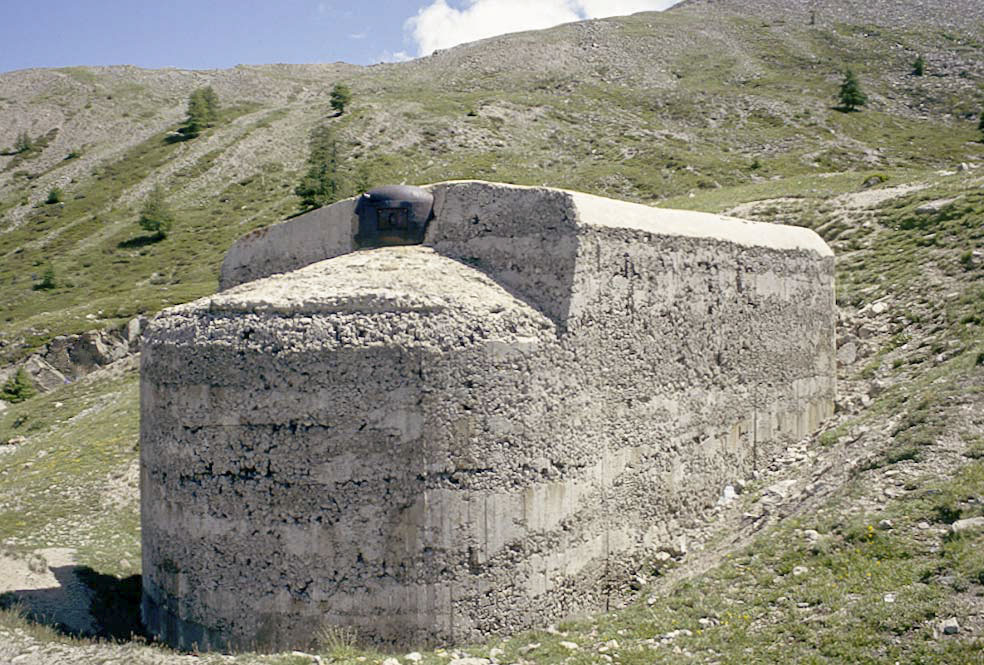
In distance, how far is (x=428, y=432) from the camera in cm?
934

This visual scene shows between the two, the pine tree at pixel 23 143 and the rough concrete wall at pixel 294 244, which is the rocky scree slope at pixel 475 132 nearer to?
the pine tree at pixel 23 143

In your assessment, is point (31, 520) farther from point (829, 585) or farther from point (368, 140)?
point (368, 140)

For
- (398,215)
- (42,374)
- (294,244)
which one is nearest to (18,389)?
(42,374)

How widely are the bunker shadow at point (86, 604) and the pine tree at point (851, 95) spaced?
68.0 metres

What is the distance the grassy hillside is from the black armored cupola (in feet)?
18.8

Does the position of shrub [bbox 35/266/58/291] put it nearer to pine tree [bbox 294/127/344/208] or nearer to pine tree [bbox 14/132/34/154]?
pine tree [bbox 294/127/344/208]

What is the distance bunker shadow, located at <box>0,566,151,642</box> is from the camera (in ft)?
36.3

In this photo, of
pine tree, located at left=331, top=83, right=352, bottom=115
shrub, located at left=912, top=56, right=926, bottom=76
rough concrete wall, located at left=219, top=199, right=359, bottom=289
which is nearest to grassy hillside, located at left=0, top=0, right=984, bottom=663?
shrub, located at left=912, top=56, right=926, bottom=76

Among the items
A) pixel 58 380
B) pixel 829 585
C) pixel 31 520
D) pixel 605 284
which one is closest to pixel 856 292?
pixel 605 284

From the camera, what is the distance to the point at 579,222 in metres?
10.4

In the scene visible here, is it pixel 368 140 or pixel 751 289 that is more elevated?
pixel 368 140

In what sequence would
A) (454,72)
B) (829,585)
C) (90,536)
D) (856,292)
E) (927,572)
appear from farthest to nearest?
1. (454,72)
2. (856,292)
3. (90,536)
4. (829,585)
5. (927,572)

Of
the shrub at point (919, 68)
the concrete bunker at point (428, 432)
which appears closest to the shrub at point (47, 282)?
the concrete bunker at point (428, 432)

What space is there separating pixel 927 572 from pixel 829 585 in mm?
990
